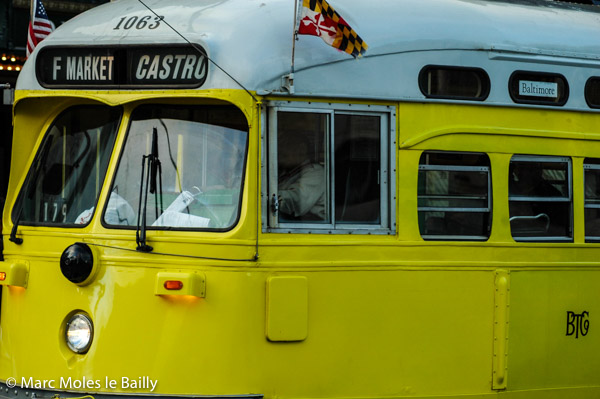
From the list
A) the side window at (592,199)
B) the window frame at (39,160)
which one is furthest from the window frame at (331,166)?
the side window at (592,199)

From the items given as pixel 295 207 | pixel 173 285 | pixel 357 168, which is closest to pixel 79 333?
pixel 173 285

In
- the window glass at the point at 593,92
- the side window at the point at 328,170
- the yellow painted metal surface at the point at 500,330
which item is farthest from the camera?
the window glass at the point at 593,92

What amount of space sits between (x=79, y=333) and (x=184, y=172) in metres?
1.15

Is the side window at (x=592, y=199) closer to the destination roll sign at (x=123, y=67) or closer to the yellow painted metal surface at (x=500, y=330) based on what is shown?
the yellow painted metal surface at (x=500, y=330)

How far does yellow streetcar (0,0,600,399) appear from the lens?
5824 mm

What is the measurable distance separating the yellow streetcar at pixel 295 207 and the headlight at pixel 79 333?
1 cm

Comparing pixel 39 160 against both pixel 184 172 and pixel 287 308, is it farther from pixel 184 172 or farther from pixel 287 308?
pixel 287 308

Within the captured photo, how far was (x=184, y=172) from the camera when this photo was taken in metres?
5.96

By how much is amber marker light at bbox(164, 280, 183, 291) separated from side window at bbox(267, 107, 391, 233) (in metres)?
0.63

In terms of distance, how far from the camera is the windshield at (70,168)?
6223 mm

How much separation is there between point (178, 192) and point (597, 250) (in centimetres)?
294

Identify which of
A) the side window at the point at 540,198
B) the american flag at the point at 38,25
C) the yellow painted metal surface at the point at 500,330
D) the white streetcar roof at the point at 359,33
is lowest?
the yellow painted metal surface at the point at 500,330

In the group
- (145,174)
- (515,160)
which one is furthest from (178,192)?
(515,160)

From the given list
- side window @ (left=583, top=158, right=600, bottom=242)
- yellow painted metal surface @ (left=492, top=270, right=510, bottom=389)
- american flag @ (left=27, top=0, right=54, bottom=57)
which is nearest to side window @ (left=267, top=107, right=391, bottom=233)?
yellow painted metal surface @ (left=492, top=270, right=510, bottom=389)
